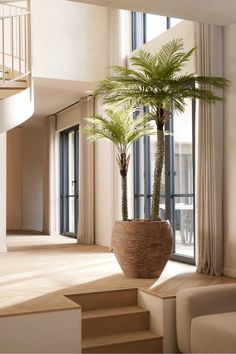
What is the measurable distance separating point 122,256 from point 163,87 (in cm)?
201

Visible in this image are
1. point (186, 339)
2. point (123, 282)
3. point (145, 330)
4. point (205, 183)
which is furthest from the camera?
point (205, 183)

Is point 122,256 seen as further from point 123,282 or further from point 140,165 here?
point 140,165

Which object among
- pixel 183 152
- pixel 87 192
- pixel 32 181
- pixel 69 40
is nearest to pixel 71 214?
pixel 87 192

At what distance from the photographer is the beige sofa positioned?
3980 millimetres

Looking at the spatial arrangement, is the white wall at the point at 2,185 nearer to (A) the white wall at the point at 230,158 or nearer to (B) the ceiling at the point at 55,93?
(B) the ceiling at the point at 55,93

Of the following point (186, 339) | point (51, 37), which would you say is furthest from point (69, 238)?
point (186, 339)

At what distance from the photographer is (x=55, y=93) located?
32.0ft

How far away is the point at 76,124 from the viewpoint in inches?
429

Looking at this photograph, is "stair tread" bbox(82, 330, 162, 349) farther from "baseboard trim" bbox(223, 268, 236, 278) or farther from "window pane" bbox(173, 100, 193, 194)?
"window pane" bbox(173, 100, 193, 194)

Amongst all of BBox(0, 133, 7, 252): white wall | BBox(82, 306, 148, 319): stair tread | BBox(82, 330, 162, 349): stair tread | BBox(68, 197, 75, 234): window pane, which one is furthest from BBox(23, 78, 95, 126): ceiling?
BBox(82, 330, 162, 349): stair tread

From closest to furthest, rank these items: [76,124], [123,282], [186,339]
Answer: [186,339] < [123,282] < [76,124]

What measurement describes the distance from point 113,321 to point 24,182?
9.59 metres

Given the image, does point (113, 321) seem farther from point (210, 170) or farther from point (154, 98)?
point (154, 98)

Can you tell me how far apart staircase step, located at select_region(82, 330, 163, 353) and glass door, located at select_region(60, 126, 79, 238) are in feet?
21.3
